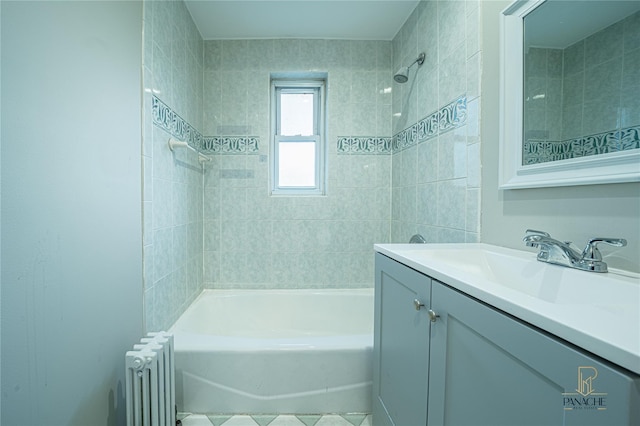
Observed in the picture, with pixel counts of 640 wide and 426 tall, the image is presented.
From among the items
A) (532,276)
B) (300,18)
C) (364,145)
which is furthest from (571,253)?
(300,18)

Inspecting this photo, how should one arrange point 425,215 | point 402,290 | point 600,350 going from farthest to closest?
point 425,215
point 402,290
point 600,350

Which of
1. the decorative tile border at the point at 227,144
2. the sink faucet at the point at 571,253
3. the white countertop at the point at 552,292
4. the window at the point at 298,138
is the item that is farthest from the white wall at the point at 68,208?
the sink faucet at the point at 571,253

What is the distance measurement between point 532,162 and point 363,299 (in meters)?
1.45

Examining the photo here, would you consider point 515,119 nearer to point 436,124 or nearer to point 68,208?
point 436,124

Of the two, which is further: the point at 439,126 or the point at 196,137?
the point at 196,137

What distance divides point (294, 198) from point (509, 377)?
180 cm

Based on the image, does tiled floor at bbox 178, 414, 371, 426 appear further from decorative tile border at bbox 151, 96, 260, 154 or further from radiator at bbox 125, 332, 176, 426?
decorative tile border at bbox 151, 96, 260, 154

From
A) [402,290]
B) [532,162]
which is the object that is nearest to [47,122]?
[402,290]

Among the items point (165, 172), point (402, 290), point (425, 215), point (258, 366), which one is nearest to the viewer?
point (402, 290)

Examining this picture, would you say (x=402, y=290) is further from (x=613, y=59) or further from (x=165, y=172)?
(x=165, y=172)

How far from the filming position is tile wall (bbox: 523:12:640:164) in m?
0.68

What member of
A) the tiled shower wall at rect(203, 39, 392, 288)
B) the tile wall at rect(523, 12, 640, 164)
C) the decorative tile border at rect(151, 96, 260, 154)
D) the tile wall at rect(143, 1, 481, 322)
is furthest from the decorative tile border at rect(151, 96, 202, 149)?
the tile wall at rect(523, 12, 640, 164)

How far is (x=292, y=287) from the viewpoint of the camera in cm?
216

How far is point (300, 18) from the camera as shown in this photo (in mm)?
1869
